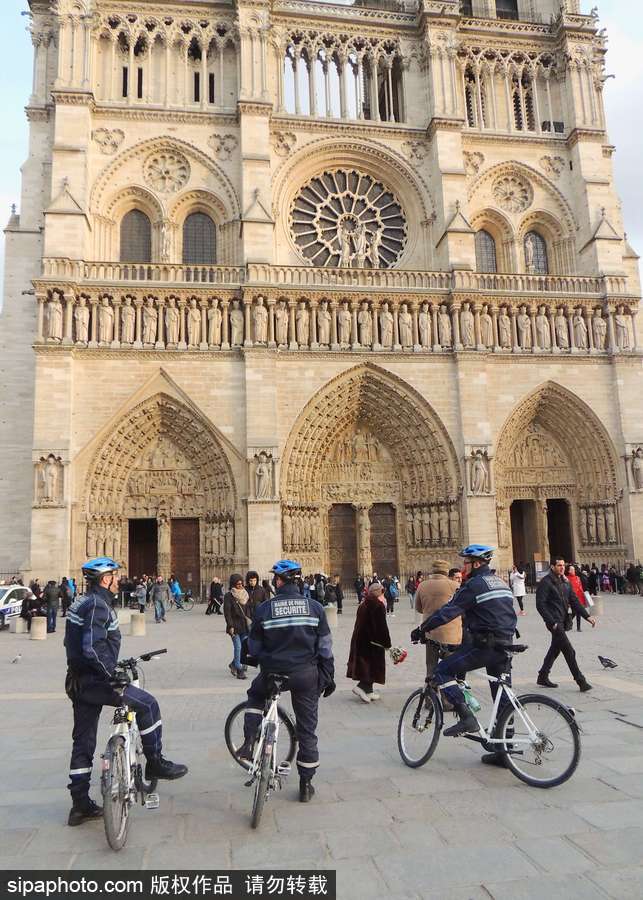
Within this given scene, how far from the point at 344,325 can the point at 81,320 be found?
28.0ft

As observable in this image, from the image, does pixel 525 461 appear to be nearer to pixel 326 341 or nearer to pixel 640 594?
pixel 640 594

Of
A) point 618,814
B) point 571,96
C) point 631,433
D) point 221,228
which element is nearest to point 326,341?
point 221,228

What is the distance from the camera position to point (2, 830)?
4008 mm

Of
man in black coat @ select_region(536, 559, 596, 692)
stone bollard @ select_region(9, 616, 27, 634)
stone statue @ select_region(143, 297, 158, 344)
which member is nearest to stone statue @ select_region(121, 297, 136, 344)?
stone statue @ select_region(143, 297, 158, 344)

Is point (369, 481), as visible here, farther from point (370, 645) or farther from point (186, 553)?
point (370, 645)

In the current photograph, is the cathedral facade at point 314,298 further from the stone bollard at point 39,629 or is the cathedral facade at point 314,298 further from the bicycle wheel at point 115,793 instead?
the bicycle wheel at point 115,793

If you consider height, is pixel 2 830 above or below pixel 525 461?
below

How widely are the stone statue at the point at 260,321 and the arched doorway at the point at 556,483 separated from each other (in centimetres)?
893

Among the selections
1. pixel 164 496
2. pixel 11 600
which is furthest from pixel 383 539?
pixel 11 600

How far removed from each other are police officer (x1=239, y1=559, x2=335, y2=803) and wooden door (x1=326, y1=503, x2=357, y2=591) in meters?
18.9

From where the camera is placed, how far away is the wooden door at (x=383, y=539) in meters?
23.5

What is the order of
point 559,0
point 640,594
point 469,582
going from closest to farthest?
point 469,582
point 640,594
point 559,0

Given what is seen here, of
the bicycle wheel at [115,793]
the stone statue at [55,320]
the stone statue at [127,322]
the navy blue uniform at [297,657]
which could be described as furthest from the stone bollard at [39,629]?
the bicycle wheel at [115,793]

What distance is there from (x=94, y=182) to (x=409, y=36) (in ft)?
44.8
